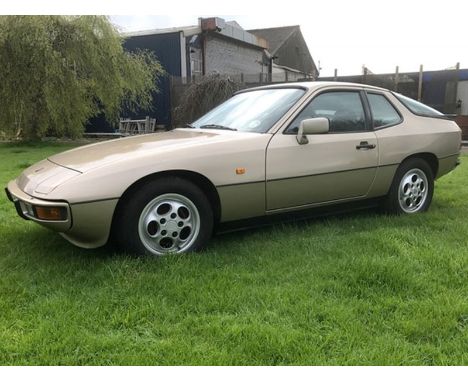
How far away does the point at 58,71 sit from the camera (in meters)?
13.0

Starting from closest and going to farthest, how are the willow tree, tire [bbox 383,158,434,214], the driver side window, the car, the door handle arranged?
the car
the driver side window
the door handle
tire [bbox 383,158,434,214]
the willow tree

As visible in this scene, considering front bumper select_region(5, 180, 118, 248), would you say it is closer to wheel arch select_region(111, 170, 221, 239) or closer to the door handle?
wheel arch select_region(111, 170, 221, 239)

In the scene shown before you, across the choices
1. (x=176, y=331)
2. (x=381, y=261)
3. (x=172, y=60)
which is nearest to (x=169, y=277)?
(x=176, y=331)

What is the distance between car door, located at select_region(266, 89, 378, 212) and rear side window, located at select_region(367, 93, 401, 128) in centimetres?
12

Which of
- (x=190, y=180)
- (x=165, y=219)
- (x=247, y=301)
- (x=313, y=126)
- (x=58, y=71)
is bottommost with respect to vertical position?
(x=247, y=301)

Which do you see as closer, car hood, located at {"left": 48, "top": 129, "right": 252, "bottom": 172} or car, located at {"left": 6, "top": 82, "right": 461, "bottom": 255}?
car, located at {"left": 6, "top": 82, "right": 461, "bottom": 255}

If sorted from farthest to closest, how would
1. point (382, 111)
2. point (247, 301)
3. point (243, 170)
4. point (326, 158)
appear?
point (382, 111) < point (326, 158) < point (243, 170) < point (247, 301)

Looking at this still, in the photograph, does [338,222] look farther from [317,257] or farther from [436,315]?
[436,315]

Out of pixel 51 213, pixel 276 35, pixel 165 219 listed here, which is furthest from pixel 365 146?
pixel 276 35

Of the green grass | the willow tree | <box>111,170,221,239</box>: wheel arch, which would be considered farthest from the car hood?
the willow tree

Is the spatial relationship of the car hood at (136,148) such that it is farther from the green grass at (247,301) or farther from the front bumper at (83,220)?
the green grass at (247,301)

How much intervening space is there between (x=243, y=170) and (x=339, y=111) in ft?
4.30

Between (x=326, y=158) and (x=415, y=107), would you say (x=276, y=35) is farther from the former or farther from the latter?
(x=326, y=158)

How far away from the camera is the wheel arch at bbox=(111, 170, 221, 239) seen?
3.27 metres
